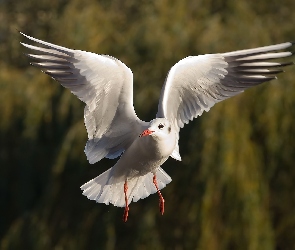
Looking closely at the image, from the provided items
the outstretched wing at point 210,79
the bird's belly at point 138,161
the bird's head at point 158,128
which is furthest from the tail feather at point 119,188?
the bird's head at point 158,128

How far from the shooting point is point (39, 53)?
6211 mm

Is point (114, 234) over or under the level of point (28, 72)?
under

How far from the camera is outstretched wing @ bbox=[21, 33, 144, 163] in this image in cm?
589

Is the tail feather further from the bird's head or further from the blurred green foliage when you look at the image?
the blurred green foliage

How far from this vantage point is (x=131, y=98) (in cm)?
597

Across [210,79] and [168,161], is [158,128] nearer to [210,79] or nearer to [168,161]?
[210,79]

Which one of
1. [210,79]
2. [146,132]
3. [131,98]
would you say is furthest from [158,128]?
[210,79]

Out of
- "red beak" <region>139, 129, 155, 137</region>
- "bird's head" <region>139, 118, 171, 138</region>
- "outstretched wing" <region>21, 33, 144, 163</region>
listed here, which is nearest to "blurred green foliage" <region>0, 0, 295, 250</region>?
"outstretched wing" <region>21, 33, 144, 163</region>

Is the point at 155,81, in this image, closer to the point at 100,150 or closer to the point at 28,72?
the point at 28,72

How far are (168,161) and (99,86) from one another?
2.45 m

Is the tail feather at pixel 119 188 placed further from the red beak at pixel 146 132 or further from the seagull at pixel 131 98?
the red beak at pixel 146 132

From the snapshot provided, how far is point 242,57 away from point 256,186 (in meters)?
2.17

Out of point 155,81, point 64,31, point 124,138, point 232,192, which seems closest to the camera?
point 124,138

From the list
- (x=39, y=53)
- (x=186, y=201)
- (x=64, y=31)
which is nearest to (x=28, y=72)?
(x=64, y=31)
